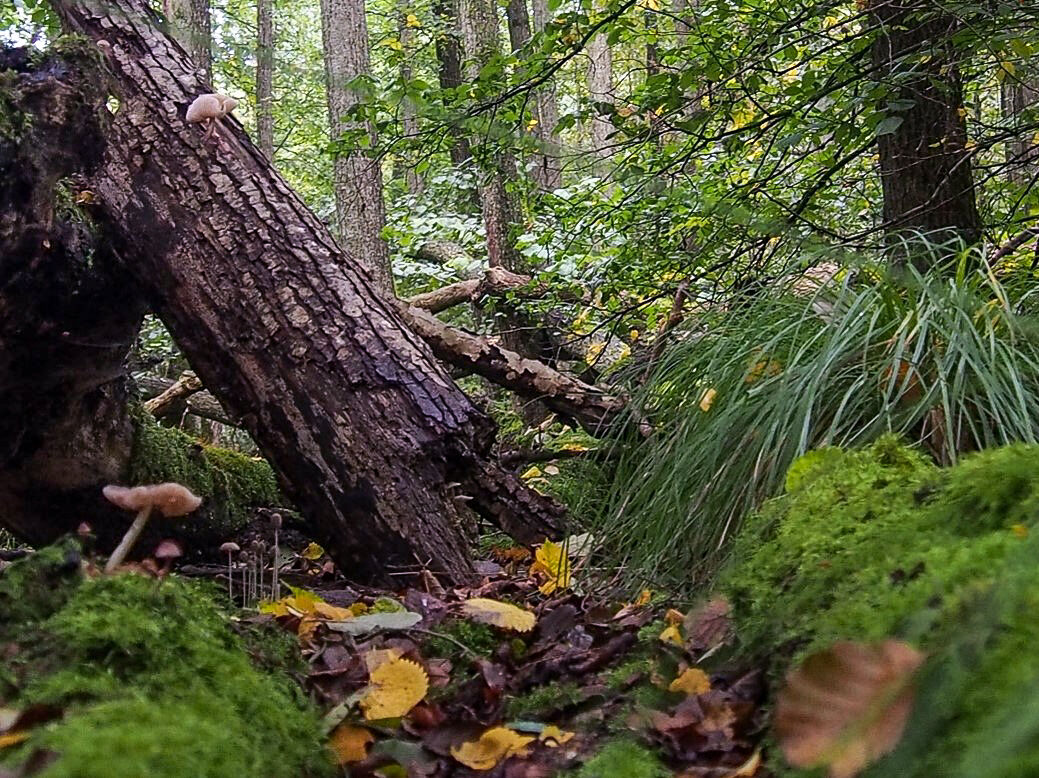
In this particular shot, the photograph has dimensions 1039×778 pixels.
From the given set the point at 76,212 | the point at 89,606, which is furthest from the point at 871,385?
the point at 76,212

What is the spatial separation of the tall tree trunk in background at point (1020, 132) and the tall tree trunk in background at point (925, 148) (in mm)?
208

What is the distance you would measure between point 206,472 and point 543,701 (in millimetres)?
2377

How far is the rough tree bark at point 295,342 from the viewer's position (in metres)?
2.75

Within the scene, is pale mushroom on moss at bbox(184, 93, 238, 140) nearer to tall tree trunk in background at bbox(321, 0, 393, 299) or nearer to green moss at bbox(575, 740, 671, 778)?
green moss at bbox(575, 740, 671, 778)

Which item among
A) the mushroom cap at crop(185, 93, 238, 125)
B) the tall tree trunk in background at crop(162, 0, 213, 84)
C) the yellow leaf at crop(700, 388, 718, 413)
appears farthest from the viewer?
the tall tree trunk in background at crop(162, 0, 213, 84)

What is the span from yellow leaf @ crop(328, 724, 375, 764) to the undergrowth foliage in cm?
101

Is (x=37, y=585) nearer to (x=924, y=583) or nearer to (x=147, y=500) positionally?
(x=147, y=500)

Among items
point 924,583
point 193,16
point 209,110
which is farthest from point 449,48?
point 924,583

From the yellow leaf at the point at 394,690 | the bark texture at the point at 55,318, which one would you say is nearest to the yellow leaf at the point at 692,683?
the yellow leaf at the point at 394,690

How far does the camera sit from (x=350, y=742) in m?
1.36

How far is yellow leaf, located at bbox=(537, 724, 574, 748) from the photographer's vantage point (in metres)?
1.35

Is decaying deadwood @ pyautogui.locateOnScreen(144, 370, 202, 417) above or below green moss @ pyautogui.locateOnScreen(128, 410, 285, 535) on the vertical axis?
above

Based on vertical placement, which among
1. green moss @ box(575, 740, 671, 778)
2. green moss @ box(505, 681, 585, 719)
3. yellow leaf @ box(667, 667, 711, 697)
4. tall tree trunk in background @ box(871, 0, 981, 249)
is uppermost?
tall tree trunk in background @ box(871, 0, 981, 249)

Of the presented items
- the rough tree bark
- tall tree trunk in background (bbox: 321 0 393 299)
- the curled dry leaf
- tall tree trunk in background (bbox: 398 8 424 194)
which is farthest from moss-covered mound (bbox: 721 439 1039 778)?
tall tree trunk in background (bbox: 321 0 393 299)
